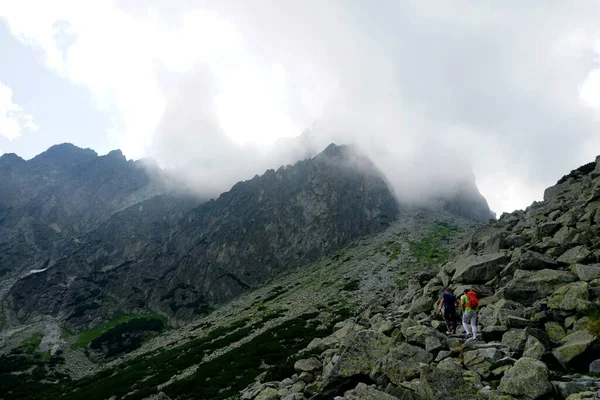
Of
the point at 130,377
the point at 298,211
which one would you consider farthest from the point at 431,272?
the point at 298,211

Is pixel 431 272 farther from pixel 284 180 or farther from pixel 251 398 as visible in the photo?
pixel 284 180

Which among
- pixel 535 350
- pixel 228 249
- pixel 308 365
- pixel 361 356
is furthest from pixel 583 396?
pixel 228 249

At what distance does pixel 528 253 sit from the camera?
2323 cm

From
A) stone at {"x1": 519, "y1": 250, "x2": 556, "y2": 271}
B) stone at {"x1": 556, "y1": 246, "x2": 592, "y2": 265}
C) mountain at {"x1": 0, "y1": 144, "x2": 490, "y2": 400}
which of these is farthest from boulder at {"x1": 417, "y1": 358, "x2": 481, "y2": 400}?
mountain at {"x1": 0, "y1": 144, "x2": 490, "y2": 400}

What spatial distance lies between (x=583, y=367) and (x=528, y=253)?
1094 centimetres

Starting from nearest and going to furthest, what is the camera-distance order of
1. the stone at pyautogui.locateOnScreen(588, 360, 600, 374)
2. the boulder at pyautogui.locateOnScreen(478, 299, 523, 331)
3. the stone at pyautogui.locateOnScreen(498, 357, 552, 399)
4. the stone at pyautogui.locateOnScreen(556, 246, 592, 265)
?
the stone at pyautogui.locateOnScreen(498, 357, 552, 399), the stone at pyautogui.locateOnScreen(588, 360, 600, 374), the boulder at pyautogui.locateOnScreen(478, 299, 523, 331), the stone at pyautogui.locateOnScreen(556, 246, 592, 265)

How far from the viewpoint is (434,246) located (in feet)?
393

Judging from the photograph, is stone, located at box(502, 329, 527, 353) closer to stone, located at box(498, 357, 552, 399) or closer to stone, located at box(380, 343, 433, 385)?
stone, located at box(498, 357, 552, 399)

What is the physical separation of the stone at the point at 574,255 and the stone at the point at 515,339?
8.67 metres

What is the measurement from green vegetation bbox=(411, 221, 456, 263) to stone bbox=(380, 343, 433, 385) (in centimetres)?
8210

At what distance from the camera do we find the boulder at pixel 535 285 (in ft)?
64.1

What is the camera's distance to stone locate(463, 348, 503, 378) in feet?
45.2

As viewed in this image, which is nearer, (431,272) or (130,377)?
(431,272)

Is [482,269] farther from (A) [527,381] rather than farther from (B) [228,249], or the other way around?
(B) [228,249]
